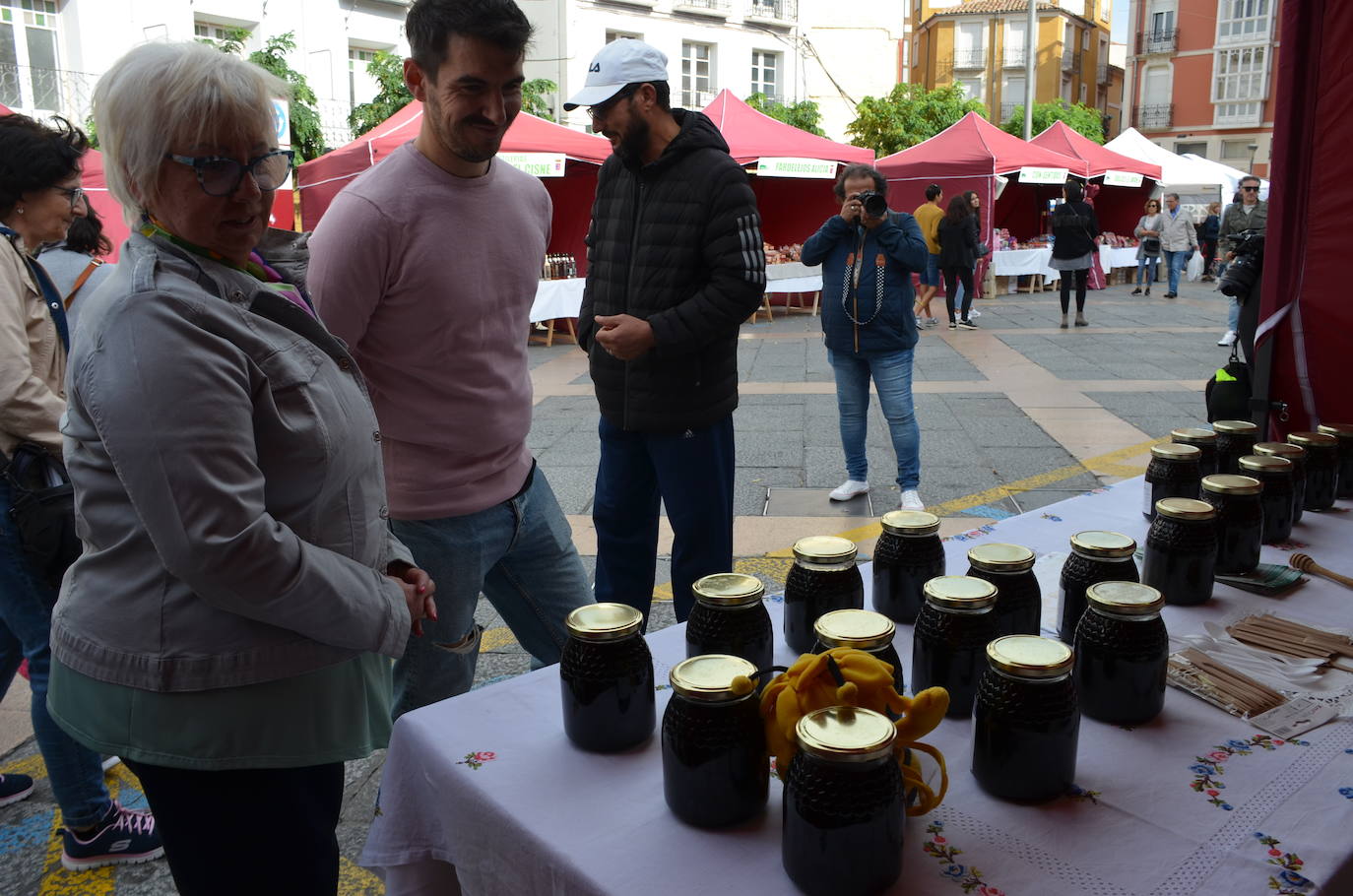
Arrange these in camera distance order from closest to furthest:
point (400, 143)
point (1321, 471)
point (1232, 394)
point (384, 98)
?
point (1321, 471) → point (1232, 394) → point (400, 143) → point (384, 98)

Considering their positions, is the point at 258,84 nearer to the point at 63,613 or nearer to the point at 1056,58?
the point at 63,613

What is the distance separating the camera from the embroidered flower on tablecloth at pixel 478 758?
48.3 inches

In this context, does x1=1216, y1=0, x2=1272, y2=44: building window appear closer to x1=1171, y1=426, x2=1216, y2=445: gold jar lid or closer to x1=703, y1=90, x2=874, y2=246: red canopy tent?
x1=703, y1=90, x2=874, y2=246: red canopy tent

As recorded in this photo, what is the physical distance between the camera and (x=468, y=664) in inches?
79.4

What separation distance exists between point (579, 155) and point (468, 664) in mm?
9124

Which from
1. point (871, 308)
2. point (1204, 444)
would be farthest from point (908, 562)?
point (871, 308)

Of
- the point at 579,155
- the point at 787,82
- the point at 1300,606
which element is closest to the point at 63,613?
the point at 1300,606

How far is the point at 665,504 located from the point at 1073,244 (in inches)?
405

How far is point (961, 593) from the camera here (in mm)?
1251

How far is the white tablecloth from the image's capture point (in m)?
1.00

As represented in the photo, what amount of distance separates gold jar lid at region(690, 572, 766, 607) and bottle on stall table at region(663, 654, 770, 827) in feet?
0.74

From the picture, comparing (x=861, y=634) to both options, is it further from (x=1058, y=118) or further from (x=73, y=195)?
(x=1058, y=118)

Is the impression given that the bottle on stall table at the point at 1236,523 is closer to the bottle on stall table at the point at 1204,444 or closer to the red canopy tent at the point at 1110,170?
the bottle on stall table at the point at 1204,444

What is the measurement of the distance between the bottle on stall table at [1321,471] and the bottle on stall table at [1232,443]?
0.37 ft
